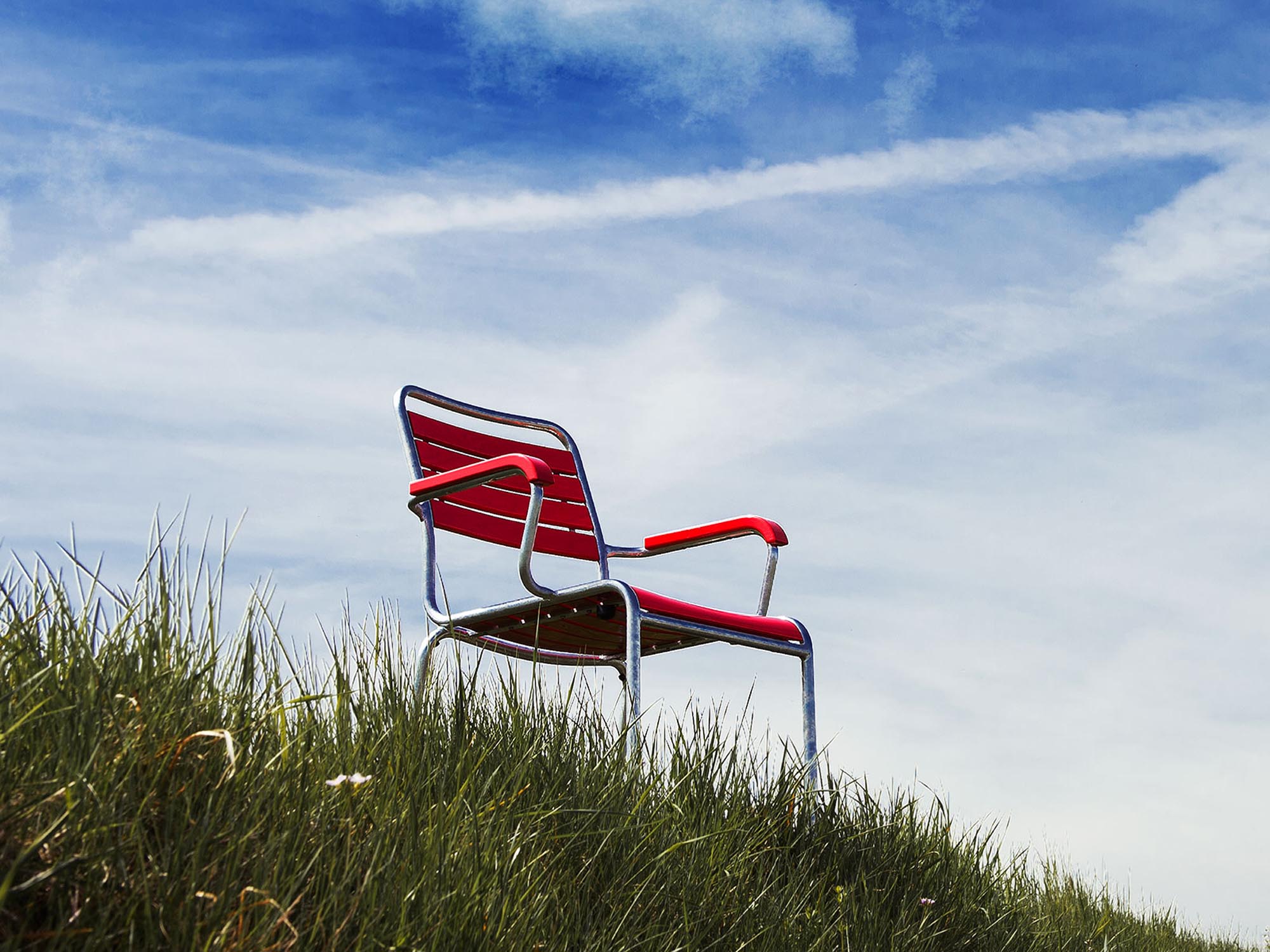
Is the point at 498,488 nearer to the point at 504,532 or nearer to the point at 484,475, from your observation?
the point at 504,532

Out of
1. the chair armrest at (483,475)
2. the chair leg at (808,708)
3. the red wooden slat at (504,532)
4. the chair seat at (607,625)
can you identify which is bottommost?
the chair leg at (808,708)

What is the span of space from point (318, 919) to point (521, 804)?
685 millimetres

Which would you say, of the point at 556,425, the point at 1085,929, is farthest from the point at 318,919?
the point at 1085,929

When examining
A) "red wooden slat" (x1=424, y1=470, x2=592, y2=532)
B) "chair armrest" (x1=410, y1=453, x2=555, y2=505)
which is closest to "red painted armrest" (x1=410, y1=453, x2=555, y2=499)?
"chair armrest" (x1=410, y1=453, x2=555, y2=505)

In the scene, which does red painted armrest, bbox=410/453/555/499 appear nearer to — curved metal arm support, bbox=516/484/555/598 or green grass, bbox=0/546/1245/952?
curved metal arm support, bbox=516/484/555/598

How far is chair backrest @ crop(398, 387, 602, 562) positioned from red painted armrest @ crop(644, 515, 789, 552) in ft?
0.83

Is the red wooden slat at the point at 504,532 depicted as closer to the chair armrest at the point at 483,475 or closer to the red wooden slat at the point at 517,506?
the red wooden slat at the point at 517,506

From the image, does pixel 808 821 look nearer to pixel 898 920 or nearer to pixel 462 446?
pixel 898 920

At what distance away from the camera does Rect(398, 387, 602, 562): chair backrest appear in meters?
3.17

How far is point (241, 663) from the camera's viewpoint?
1664 mm

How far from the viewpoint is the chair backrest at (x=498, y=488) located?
317 cm

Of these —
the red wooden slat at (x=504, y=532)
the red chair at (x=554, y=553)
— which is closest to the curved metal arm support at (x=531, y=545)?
the red chair at (x=554, y=553)

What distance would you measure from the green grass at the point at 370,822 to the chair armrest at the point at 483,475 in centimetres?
48

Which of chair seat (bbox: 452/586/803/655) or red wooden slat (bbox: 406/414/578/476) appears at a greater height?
red wooden slat (bbox: 406/414/578/476)
